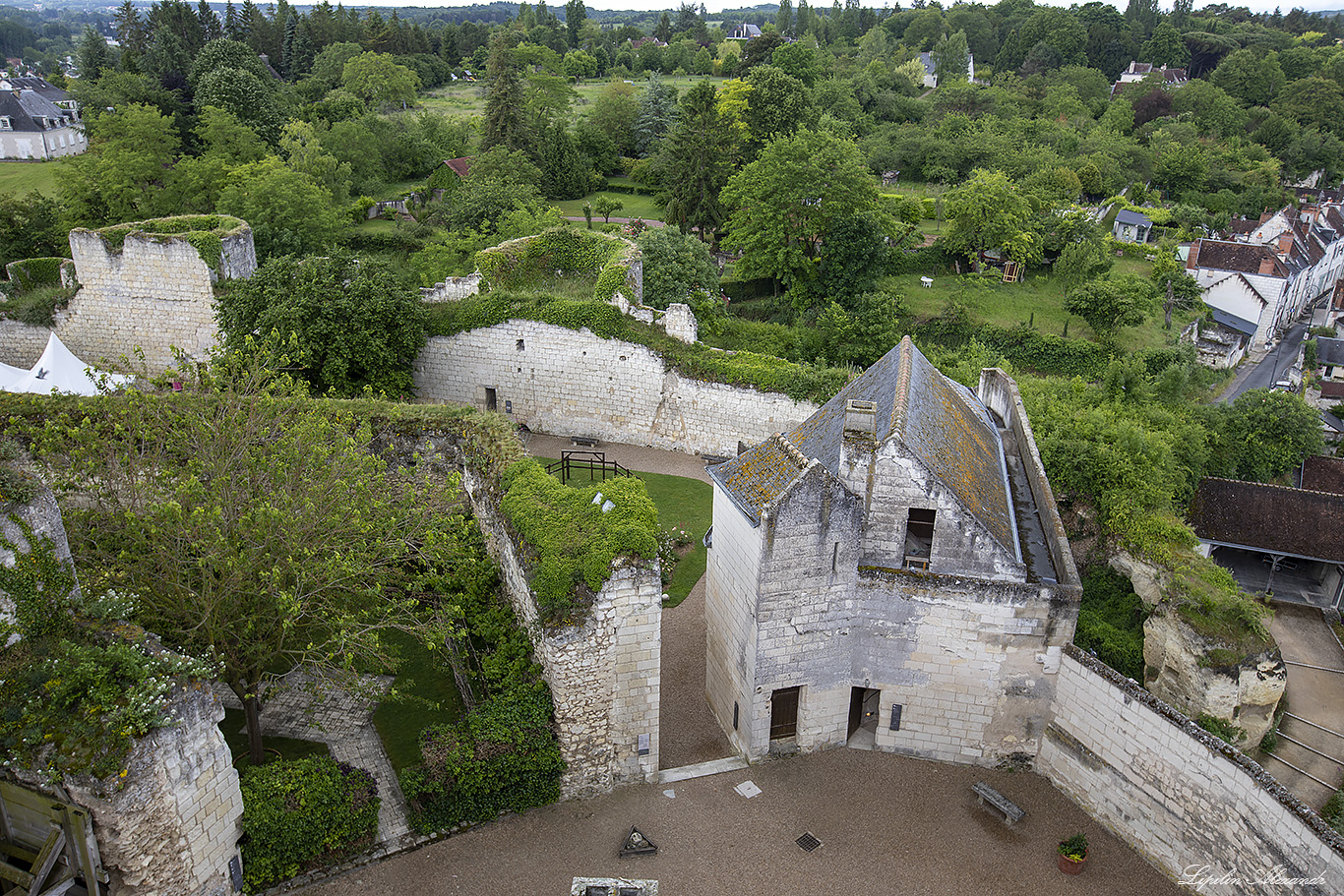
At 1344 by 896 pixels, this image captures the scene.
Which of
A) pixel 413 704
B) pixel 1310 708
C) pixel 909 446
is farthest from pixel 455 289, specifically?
pixel 1310 708

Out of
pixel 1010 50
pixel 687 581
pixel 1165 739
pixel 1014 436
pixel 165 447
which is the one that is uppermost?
pixel 1010 50

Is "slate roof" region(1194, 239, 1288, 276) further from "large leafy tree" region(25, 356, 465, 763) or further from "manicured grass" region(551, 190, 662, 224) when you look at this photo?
"large leafy tree" region(25, 356, 465, 763)

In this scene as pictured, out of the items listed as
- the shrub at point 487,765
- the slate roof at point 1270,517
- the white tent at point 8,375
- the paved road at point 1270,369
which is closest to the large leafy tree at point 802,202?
the slate roof at point 1270,517

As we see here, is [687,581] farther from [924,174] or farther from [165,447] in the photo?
[924,174]

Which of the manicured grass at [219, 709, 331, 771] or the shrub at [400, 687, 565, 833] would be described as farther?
the manicured grass at [219, 709, 331, 771]

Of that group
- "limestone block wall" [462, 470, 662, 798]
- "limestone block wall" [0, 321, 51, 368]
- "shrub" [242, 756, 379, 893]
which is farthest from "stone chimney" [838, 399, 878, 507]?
"limestone block wall" [0, 321, 51, 368]

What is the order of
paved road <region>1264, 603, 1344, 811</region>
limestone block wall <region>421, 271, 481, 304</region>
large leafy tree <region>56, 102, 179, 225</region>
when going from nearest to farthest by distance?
paved road <region>1264, 603, 1344, 811</region> < limestone block wall <region>421, 271, 481, 304</region> < large leafy tree <region>56, 102, 179, 225</region>

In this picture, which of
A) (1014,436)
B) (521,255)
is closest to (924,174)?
(521,255)
